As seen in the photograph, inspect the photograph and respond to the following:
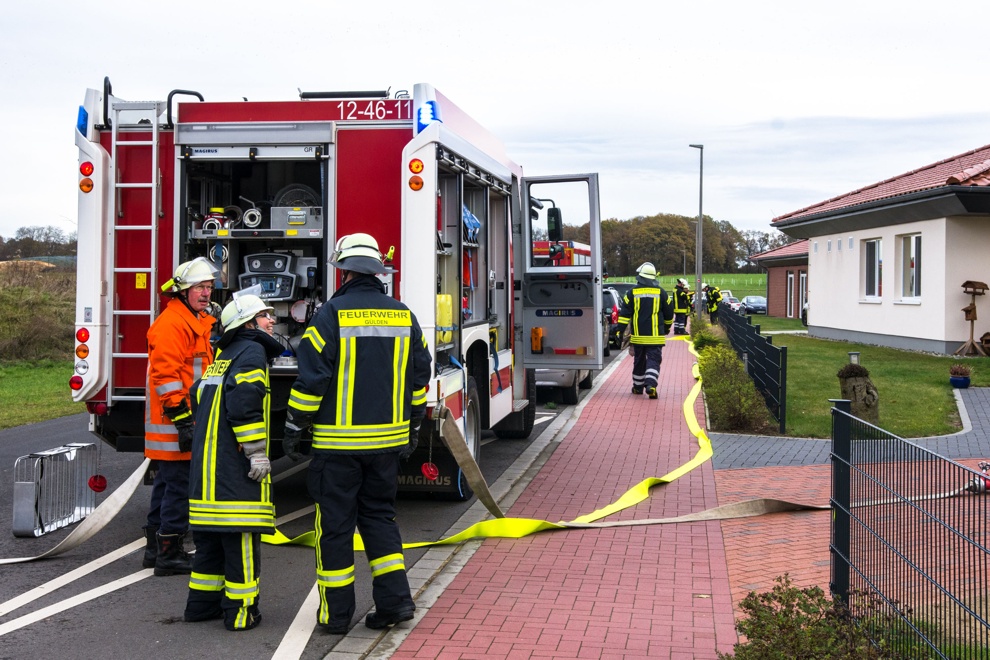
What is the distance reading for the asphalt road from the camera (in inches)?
205

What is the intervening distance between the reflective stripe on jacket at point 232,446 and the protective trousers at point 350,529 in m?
0.33

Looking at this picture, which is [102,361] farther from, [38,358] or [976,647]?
[38,358]

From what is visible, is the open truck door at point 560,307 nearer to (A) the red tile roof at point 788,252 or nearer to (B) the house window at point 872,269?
(B) the house window at point 872,269

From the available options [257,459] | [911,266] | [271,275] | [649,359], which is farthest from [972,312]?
[257,459]

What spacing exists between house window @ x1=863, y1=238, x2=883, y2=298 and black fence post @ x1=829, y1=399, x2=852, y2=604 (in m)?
21.1

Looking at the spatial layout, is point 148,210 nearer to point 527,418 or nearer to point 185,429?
point 185,429

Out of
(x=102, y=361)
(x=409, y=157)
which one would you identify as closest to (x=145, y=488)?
(x=102, y=361)

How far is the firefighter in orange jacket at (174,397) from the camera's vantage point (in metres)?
6.39

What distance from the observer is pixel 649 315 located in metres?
15.8

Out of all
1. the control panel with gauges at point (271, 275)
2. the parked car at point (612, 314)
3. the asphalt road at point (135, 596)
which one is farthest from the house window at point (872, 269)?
the control panel with gauges at point (271, 275)

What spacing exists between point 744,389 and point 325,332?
8.98m

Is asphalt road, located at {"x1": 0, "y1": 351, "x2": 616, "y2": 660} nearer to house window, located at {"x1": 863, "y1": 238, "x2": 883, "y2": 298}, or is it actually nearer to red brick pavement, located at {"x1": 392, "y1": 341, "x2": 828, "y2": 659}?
red brick pavement, located at {"x1": 392, "y1": 341, "x2": 828, "y2": 659}

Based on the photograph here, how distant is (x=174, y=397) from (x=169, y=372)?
0.19m

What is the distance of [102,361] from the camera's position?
293 inches
